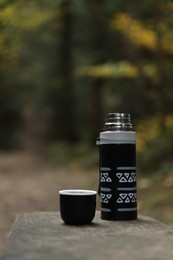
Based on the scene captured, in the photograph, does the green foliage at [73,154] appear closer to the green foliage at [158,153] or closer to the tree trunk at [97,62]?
the tree trunk at [97,62]

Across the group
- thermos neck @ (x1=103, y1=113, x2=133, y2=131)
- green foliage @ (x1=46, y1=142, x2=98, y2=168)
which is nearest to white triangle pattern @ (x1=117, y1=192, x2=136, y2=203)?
thermos neck @ (x1=103, y1=113, x2=133, y2=131)

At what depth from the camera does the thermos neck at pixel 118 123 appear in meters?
3.20

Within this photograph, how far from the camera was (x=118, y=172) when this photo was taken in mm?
3133

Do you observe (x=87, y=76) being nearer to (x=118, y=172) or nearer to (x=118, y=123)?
(x=118, y=123)

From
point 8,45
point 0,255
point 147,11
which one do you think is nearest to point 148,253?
point 0,255

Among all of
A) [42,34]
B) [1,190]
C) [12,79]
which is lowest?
[1,190]

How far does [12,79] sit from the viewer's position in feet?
72.6

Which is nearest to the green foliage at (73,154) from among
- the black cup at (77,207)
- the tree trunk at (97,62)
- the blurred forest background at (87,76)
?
the blurred forest background at (87,76)

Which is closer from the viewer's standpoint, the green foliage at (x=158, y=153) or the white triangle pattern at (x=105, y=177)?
the white triangle pattern at (x=105, y=177)

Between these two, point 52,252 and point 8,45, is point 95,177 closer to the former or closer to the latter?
point 8,45

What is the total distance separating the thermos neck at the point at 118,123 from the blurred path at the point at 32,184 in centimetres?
380

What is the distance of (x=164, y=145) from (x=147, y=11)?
3.63 meters

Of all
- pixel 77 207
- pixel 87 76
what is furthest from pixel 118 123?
pixel 87 76

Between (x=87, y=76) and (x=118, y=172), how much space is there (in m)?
19.0
